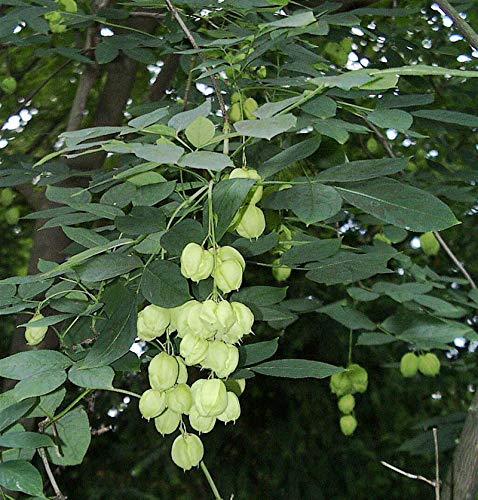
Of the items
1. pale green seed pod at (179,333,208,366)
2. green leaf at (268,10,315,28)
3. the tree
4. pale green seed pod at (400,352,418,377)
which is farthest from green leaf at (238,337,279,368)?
pale green seed pod at (400,352,418,377)

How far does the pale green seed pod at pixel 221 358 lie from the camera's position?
0.82 m

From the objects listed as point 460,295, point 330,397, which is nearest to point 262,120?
point 460,295

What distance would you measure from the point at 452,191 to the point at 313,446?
1.67 m

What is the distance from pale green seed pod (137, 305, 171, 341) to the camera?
88cm

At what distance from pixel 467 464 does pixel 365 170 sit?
713mm

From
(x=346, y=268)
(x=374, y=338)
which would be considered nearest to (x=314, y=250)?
(x=346, y=268)

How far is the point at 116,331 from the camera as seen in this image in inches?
35.2

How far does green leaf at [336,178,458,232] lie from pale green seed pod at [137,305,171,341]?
257mm

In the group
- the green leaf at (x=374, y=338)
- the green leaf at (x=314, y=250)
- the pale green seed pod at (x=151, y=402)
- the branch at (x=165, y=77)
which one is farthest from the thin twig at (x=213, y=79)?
the branch at (x=165, y=77)

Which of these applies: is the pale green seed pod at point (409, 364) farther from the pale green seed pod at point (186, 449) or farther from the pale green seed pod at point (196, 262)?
the pale green seed pod at point (196, 262)

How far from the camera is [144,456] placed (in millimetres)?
3035

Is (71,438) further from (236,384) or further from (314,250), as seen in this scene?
(314,250)

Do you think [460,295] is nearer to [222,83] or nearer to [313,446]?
[222,83]

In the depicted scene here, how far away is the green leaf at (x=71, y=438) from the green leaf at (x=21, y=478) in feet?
0.36
